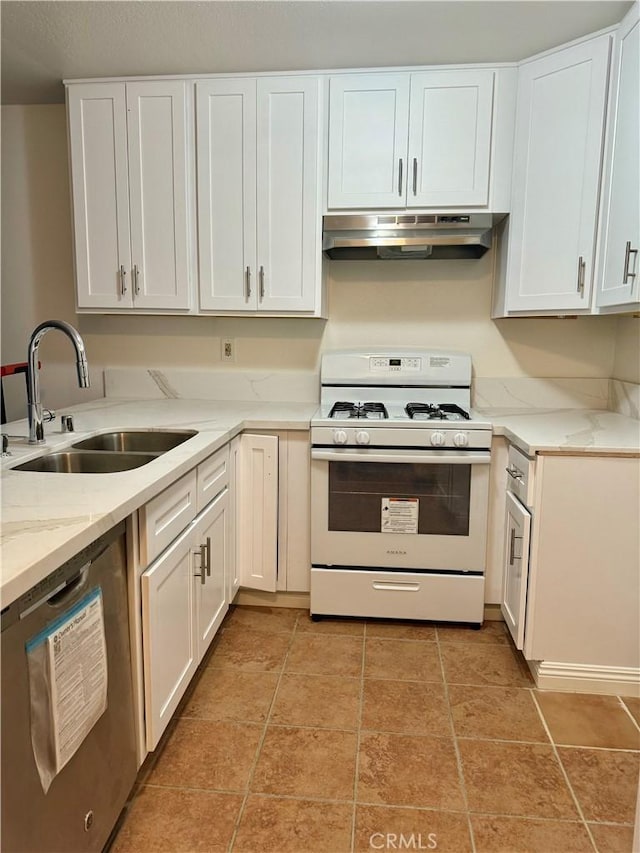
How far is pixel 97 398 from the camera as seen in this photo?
10.1 feet

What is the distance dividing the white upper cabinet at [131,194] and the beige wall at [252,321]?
37cm

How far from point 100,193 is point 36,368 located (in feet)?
3.85

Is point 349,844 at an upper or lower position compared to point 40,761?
lower

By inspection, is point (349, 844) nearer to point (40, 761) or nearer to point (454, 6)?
point (40, 761)

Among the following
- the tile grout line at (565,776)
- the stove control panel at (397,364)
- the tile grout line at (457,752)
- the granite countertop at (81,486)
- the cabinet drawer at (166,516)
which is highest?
the stove control panel at (397,364)

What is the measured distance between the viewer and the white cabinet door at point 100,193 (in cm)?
256

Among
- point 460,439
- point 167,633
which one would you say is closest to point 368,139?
point 460,439

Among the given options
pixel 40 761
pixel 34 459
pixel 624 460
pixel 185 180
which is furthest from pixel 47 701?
pixel 185 180

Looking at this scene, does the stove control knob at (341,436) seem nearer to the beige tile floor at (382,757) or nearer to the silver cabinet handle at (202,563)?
the silver cabinet handle at (202,563)

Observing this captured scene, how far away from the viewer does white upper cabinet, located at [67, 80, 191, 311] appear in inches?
100.0

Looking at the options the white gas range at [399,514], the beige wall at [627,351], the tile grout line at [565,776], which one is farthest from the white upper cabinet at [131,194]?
the tile grout line at [565,776]

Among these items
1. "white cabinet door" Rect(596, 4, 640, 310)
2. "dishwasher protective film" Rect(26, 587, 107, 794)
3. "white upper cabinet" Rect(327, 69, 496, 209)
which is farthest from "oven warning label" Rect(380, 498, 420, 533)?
"dishwasher protective film" Rect(26, 587, 107, 794)

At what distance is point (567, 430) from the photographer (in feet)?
7.43

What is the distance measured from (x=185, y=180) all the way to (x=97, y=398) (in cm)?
122
